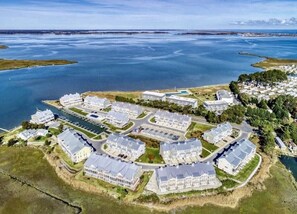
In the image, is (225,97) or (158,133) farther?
(225,97)

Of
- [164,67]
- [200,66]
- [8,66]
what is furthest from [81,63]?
[200,66]

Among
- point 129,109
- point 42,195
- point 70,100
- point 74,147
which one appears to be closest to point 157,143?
point 74,147

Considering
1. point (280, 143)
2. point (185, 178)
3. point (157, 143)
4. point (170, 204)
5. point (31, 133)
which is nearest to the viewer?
point (170, 204)

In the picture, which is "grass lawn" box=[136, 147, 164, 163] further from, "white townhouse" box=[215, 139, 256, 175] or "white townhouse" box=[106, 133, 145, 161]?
"white townhouse" box=[215, 139, 256, 175]

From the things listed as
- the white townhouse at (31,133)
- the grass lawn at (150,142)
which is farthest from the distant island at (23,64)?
the grass lawn at (150,142)

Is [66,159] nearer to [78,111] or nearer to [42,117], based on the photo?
[42,117]

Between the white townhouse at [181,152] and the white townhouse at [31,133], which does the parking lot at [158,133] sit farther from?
the white townhouse at [31,133]

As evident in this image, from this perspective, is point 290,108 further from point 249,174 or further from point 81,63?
point 81,63

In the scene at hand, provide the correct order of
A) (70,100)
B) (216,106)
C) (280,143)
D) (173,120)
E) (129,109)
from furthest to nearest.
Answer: (70,100) → (216,106) → (129,109) → (173,120) → (280,143)

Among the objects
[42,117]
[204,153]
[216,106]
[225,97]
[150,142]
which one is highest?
[42,117]
